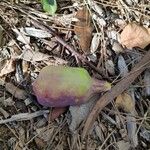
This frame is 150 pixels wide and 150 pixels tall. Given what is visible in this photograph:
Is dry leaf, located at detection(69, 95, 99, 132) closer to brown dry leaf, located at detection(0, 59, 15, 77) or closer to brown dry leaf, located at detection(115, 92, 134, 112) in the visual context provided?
brown dry leaf, located at detection(115, 92, 134, 112)

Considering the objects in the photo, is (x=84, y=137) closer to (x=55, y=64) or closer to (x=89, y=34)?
(x=55, y=64)

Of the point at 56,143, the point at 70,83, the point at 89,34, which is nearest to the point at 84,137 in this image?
the point at 56,143

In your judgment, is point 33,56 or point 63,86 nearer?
point 63,86

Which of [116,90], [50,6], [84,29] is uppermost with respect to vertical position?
[50,6]

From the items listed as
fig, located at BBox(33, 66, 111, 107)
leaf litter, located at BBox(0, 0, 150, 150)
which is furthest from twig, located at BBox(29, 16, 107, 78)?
fig, located at BBox(33, 66, 111, 107)

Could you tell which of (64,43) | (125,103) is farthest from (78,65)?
(125,103)

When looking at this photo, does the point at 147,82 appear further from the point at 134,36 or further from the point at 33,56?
the point at 33,56

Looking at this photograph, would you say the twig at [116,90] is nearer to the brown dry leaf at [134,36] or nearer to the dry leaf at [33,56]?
the brown dry leaf at [134,36]
